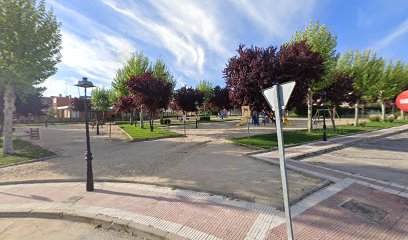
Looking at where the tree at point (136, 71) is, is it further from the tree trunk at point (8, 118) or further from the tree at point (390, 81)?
the tree at point (390, 81)

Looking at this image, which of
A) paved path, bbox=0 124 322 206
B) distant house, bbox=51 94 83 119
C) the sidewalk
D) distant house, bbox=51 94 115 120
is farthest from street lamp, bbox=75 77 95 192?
distant house, bbox=51 94 83 119

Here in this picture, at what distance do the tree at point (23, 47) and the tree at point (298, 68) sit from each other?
1342 cm

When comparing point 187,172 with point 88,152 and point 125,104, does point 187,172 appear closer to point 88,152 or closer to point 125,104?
point 88,152

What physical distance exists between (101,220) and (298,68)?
1269 centimetres

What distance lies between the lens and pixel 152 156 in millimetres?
10477

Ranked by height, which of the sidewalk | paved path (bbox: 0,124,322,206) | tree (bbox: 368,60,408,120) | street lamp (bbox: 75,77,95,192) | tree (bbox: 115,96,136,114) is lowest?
the sidewalk

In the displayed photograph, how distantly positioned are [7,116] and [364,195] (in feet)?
53.0

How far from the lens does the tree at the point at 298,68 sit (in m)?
12.8

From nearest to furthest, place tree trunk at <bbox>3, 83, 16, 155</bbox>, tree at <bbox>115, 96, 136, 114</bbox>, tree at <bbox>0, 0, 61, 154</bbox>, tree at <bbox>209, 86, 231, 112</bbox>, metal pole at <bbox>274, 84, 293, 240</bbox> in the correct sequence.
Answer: metal pole at <bbox>274, 84, 293, 240</bbox>
tree at <bbox>0, 0, 61, 154</bbox>
tree trunk at <bbox>3, 83, 16, 155</bbox>
tree at <bbox>115, 96, 136, 114</bbox>
tree at <bbox>209, 86, 231, 112</bbox>

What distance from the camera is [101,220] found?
4.54m

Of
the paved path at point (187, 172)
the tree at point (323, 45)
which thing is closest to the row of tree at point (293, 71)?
the tree at point (323, 45)

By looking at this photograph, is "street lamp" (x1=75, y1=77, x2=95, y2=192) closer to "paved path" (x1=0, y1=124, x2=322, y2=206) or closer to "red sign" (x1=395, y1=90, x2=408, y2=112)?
"paved path" (x1=0, y1=124, x2=322, y2=206)

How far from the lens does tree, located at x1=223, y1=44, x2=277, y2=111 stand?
1259cm

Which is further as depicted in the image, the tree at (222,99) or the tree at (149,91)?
the tree at (222,99)
